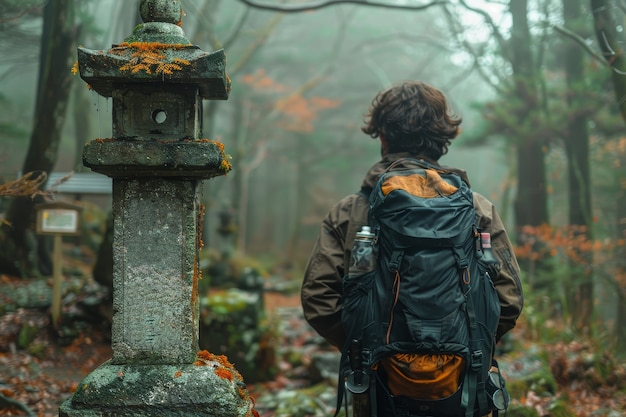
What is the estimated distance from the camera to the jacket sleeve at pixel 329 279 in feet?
9.11

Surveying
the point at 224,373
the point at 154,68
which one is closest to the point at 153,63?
the point at 154,68

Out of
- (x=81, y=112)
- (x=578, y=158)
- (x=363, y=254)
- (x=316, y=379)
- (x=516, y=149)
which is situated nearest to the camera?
(x=363, y=254)

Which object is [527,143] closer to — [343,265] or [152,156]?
[343,265]

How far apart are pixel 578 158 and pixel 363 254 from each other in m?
9.06

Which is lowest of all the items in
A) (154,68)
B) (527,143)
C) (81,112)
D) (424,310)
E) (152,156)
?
(424,310)

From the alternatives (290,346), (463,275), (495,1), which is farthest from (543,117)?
(463,275)

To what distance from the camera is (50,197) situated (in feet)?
15.7

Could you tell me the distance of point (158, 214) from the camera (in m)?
2.80

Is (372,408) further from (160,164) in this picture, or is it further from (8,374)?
(8,374)

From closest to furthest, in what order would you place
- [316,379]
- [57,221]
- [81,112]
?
[316,379]
[57,221]
[81,112]

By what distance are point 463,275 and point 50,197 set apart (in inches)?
153

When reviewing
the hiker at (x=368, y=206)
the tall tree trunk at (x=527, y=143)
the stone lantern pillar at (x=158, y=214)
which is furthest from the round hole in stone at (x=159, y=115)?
the tall tree trunk at (x=527, y=143)

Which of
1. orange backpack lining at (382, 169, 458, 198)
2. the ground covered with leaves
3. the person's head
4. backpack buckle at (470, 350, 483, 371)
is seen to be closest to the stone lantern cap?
the person's head

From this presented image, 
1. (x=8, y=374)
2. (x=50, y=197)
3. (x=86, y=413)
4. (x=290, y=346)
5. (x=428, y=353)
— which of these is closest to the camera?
(x=428, y=353)
